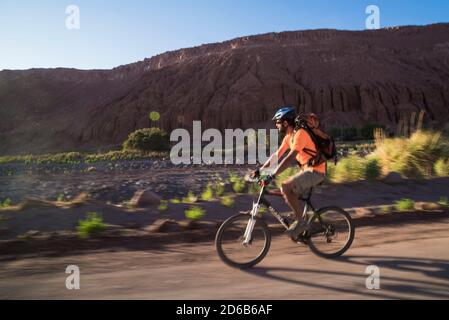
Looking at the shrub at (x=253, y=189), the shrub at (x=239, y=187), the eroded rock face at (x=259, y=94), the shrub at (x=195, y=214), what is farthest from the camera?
the eroded rock face at (x=259, y=94)

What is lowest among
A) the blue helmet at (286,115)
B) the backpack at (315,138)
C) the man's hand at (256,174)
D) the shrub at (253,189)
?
the shrub at (253,189)

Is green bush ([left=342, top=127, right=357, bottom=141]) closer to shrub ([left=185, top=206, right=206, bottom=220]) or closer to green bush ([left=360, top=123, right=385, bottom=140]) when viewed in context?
green bush ([left=360, top=123, right=385, bottom=140])

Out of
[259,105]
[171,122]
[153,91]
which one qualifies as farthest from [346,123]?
[153,91]

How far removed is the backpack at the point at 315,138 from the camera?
5.16m

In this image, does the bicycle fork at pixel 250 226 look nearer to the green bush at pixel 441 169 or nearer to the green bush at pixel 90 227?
the green bush at pixel 90 227

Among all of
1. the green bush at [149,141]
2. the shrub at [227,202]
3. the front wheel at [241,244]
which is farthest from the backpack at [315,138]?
the green bush at [149,141]

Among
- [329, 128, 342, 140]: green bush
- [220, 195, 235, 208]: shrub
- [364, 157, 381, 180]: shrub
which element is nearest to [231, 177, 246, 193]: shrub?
[220, 195, 235, 208]: shrub

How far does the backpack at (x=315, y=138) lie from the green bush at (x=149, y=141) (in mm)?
33257

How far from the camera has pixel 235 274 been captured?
501 centimetres

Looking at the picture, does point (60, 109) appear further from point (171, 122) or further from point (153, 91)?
point (171, 122)

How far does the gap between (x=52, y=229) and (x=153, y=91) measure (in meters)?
60.0

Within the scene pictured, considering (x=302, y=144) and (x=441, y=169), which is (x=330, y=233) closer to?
(x=302, y=144)

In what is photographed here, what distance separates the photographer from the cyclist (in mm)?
5168

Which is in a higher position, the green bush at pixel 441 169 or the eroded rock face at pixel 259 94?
the eroded rock face at pixel 259 94
